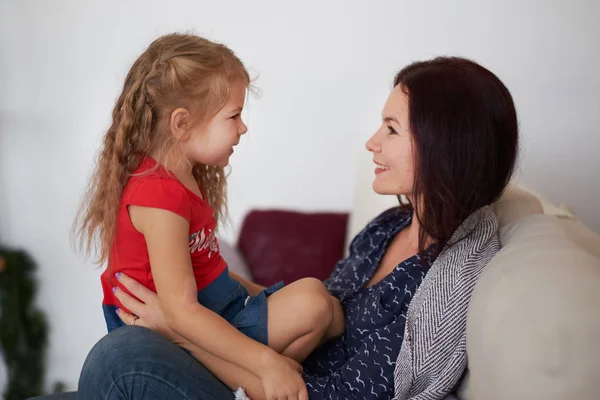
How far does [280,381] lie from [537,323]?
50cm

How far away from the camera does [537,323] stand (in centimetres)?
101

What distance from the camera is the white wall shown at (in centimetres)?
243

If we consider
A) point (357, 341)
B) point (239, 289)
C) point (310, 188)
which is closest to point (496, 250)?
point (357, 341)

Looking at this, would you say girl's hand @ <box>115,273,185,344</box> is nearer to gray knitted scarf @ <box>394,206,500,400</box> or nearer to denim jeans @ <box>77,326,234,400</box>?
denim jeans @ <box>77,326,234,400</box>

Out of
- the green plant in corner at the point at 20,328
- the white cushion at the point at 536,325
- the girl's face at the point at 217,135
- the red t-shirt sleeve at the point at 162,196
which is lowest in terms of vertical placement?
the green plant in corner at the point at 20,328

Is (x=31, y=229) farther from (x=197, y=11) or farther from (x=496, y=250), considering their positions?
(x=496, y=250)

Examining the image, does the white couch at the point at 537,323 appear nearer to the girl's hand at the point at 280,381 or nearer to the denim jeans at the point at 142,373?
the girl's hand at the point at 280,381

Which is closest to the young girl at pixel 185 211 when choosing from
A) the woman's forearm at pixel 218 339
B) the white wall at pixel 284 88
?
the woman's forearm at pixel 218 339

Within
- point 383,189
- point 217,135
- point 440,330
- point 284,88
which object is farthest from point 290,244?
point 440,330

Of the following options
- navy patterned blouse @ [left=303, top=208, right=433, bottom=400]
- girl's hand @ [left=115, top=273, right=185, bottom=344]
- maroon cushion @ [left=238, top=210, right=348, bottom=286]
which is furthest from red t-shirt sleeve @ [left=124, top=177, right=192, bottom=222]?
maroon cushion @ [left=238, top=210, right=348, bottom=286]

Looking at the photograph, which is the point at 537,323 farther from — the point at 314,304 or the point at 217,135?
the point at 217,135

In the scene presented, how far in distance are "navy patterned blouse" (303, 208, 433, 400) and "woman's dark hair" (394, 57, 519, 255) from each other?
0.13 meters

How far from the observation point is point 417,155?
144 centimetres

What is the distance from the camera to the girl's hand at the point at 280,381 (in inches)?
50.9
